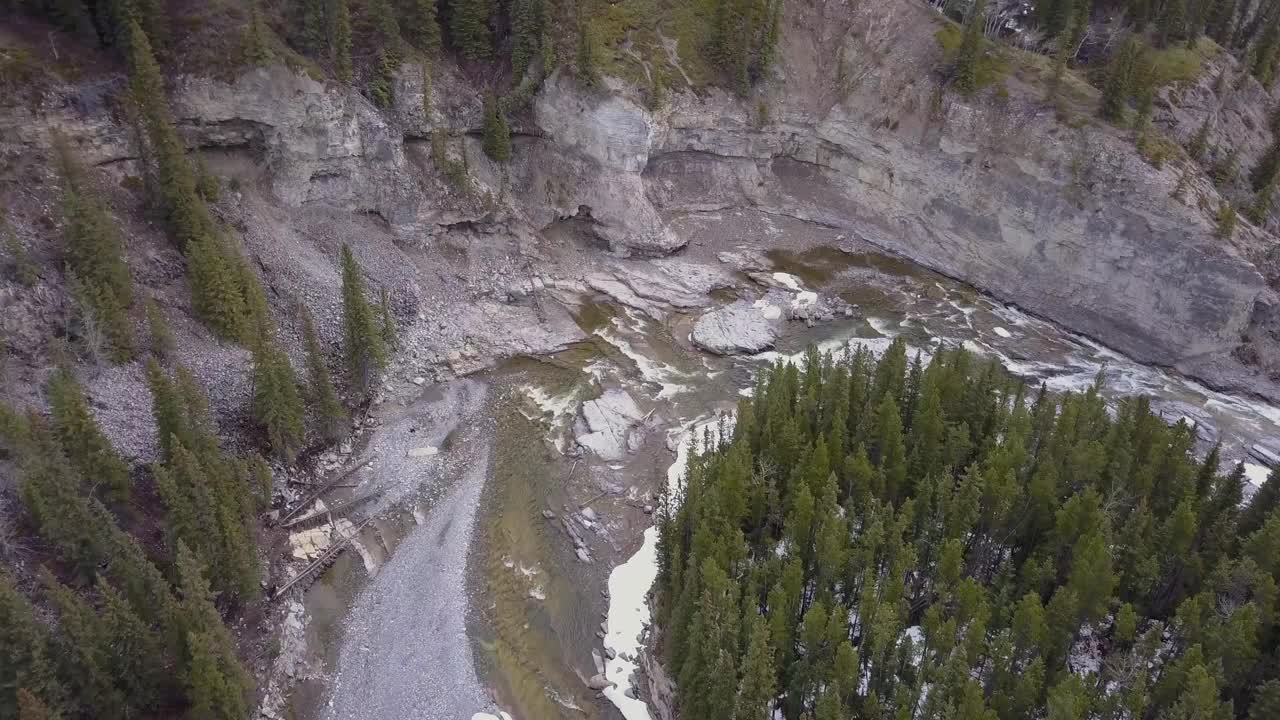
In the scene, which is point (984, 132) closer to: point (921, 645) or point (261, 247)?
point (921, 645)

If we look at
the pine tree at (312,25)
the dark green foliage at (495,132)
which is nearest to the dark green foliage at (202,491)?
the pine tree at (312,25)

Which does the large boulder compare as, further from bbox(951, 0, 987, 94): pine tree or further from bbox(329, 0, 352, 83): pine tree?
bbox(951, 0, 987, 94): pine tree

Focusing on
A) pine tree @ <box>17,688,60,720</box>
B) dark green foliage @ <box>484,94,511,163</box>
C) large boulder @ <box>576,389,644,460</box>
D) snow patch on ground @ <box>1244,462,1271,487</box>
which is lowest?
large boulder @ <box>576,389,644,460</box>

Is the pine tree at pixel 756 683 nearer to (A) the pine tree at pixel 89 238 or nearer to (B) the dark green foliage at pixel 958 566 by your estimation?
(B) the dark green foliage at pixel 958 566

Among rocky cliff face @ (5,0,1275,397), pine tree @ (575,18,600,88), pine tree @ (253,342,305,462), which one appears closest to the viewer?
pine tree @ (253,342,305,462)

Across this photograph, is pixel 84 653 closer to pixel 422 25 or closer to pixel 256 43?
pixel 256 43

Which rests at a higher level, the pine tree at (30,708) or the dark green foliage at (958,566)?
the dark green foliage at (958,566)

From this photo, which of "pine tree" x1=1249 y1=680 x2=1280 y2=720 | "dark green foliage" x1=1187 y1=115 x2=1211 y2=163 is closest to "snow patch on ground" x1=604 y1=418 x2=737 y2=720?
"pine tree" x1=1249 y1=680 x2=1280 y2=720
